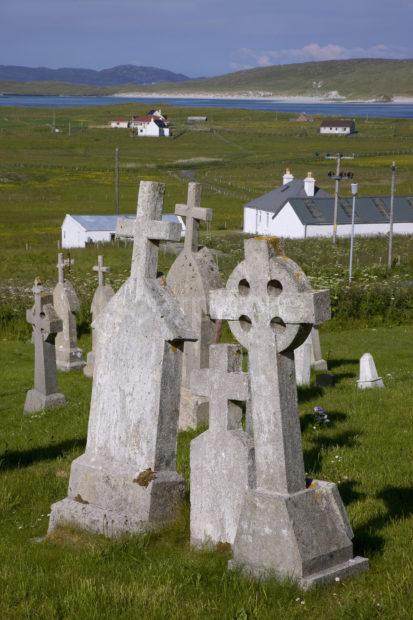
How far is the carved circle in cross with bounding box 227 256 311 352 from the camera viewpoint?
22.5 feet

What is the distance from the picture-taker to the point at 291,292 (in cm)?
682

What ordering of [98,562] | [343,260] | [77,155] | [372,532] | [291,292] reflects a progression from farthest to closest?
[77,155], [343,260], [372,532], [98,562], [291,292]

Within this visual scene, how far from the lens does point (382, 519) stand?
8234mm

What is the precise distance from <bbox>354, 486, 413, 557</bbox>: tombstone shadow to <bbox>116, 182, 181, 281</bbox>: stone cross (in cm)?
291

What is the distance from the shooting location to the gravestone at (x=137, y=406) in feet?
27.6

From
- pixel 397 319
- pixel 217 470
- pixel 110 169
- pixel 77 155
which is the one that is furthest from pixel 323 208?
pixel 77 155

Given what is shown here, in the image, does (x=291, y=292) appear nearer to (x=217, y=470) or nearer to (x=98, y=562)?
(x=217, y=470)

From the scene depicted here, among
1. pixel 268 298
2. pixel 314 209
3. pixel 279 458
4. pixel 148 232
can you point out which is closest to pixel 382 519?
pixel 279 458

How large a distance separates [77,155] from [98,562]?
139555mm

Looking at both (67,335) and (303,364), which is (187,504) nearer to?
(303,364)

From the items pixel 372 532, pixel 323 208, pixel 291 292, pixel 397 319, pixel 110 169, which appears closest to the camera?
pixel 291 292

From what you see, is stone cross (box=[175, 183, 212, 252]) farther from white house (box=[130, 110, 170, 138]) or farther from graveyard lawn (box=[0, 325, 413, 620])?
white house (box=[130, 110, 170, 138])

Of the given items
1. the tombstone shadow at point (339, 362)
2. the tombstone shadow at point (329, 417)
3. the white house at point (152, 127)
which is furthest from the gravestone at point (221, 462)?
the white house at point (152, 127)

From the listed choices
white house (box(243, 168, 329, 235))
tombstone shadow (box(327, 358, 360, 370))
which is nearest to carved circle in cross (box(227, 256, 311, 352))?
tombstone shadow (box(327, 358, 360, 370))
